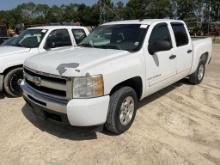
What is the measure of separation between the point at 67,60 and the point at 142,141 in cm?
169

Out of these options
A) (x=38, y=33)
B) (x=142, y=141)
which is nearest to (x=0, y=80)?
(x=38, y=33)

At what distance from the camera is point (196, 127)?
16.3ft

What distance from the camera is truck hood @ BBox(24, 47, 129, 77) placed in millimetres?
4051

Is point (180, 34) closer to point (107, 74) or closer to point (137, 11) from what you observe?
point (107, 74)

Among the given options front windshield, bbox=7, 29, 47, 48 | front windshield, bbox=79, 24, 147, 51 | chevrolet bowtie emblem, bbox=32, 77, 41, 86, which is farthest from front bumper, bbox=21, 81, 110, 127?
front windshield, bbox=7, 29, 47, 48

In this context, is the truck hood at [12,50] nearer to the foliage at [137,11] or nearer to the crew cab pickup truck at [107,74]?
the crew cab pickup truck at [107,74]

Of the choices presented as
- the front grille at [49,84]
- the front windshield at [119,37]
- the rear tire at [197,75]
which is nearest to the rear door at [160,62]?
the front windshield at [119,37]

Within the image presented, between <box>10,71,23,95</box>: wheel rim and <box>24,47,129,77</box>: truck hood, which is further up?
<box>24,47,129,77</box>: truck hood

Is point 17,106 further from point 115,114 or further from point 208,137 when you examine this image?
point 208,137

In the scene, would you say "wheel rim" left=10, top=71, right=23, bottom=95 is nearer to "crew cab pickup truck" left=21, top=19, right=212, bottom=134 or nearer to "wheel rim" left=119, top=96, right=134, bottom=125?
"crew cab pickup truck" left=21, top=19, right=212, bottom=134

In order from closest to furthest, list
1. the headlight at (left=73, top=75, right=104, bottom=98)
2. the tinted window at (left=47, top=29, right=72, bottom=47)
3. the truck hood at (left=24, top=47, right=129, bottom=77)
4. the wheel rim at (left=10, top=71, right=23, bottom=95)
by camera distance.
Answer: the headlight at (left=73, top=75, right=104, bottom=98), the truck hood at (left=24, top=47, right=129, bottom=77), the wheel rim at (left=10, top=71, right=23, bottom=95), the tinted window at (left=47, top=29, right=72, bottom=47)

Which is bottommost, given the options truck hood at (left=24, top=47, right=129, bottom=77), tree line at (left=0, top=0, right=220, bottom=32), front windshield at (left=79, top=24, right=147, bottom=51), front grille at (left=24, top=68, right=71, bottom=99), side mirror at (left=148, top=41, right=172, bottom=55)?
front grille at (left=24, top=68, right=71, bottom=99)

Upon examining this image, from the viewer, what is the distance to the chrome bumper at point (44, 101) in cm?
405

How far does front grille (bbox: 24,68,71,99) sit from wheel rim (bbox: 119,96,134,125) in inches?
39.7
